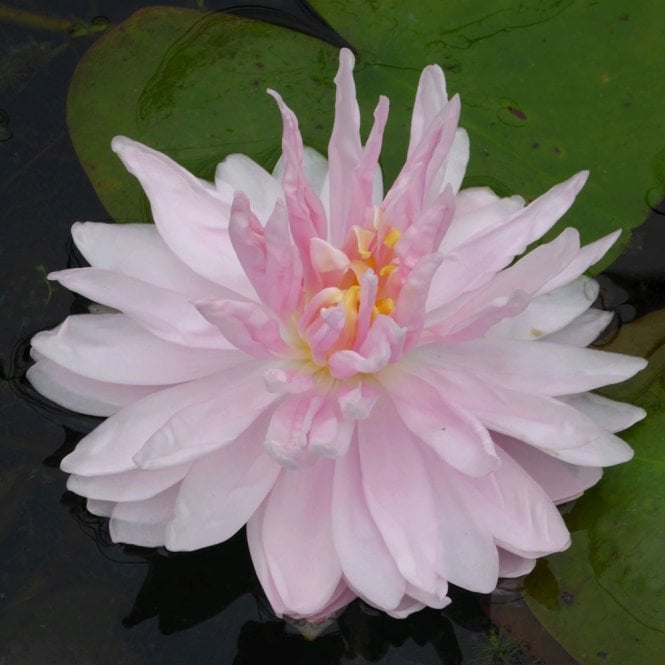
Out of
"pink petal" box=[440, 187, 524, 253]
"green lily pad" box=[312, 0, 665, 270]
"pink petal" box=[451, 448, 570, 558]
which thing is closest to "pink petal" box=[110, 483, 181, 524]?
"pink petal" box=[451, 448, 570, 558]

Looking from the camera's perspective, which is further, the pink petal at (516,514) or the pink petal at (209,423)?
the pink petal at (516,514)

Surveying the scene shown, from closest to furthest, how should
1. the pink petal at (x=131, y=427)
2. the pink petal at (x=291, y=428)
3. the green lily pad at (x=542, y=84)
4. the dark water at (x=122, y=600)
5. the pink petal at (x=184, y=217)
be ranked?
the pink petal at (x=291, y=428)
the pink petal at (x=131, y=427)
the pink petal at (x=184, y=217)
the dark water at (x=122, y=600)
the green lily pad at (x=542, y=84)

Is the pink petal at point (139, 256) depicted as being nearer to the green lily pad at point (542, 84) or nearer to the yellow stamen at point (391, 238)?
the yellow stamen at point (391, 238)

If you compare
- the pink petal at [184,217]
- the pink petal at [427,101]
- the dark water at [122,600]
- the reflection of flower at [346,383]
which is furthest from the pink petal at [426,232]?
the dark water at [122,600]

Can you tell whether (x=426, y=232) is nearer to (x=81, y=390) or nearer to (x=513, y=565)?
(x=513, y=565)

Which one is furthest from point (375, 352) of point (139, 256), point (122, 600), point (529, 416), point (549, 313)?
point (122, 600)

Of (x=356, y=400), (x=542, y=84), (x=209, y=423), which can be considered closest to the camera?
(x=356, y=400)

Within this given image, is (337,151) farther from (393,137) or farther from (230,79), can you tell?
(230,79)
